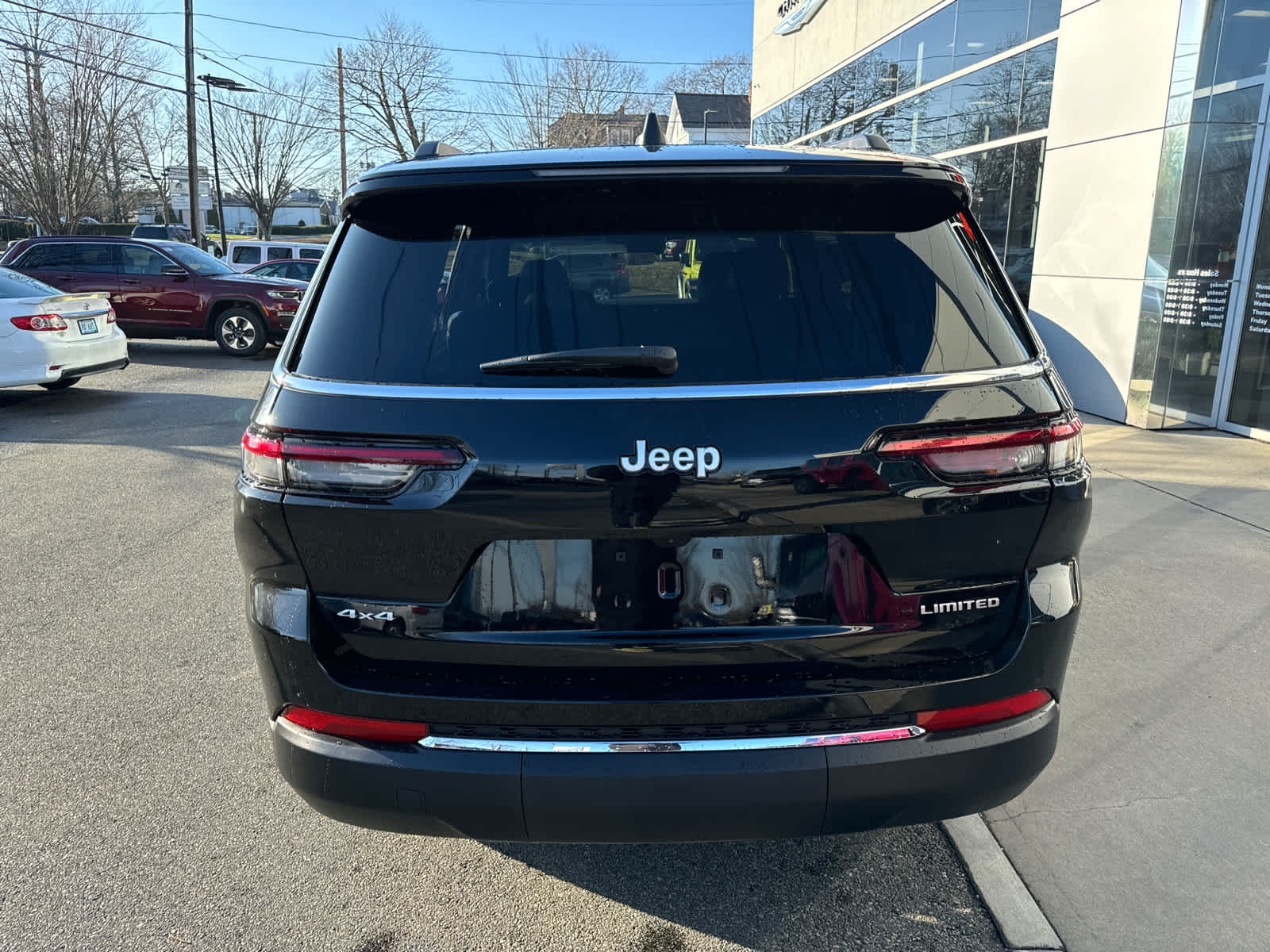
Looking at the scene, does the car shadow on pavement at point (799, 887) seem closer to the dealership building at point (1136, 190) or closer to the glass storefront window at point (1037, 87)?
the dealership building at point (1136, 190)

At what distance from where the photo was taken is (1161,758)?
10.3 feet

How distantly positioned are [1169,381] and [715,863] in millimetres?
7788

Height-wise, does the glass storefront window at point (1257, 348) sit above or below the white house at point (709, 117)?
below

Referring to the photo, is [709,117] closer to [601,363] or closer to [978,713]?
[601,363]

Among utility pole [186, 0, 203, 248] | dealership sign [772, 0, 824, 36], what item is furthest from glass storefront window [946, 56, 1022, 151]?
utility pole [186, 0, 203, 248]

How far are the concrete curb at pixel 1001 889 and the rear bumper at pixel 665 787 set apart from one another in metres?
0.57

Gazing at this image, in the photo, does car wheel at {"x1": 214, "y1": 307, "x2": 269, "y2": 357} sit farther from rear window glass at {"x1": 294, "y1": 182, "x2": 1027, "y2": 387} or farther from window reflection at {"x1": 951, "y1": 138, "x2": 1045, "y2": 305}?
rear window glass at {"x1": 294, "y1": 182, "x2": 1027, "y2": 387}

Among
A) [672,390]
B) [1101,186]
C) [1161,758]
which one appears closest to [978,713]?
[672,390]

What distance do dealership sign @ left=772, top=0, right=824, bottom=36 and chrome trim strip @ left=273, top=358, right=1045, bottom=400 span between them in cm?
1979

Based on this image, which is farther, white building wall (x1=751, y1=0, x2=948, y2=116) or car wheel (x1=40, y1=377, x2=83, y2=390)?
white building wall (x1=751, y1=0, x2=948, y2=116)

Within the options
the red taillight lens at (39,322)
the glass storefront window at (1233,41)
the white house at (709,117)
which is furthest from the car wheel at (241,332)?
the white house at (709,117)

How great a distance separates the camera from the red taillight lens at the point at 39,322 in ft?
31.0

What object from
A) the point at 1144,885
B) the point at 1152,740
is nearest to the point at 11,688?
the point at 1144,885

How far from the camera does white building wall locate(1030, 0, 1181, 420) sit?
8.42 meters
